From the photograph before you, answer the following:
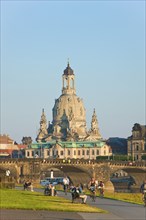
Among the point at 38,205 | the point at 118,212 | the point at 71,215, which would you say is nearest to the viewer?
the point at 71,215

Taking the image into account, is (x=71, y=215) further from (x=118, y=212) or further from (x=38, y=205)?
(x=38, y=205)

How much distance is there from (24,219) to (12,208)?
14.3ft

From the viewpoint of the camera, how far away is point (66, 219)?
3034 cm

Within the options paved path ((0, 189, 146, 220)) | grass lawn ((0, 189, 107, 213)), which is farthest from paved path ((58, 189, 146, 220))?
grass lawn ((0, 189, 107, 213))

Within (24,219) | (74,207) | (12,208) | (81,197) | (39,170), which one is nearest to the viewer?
(24,219)

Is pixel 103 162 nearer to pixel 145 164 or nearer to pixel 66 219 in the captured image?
pixel 145 164

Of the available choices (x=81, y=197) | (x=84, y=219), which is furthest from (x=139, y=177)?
(x=84, y=219)

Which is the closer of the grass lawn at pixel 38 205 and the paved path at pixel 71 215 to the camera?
the paved path at pixel 71 215

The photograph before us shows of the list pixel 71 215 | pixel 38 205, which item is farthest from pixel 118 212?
pixel 38 205

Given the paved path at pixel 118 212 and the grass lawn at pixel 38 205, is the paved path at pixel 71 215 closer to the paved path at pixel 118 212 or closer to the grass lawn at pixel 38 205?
the paved path at pixel 118 212

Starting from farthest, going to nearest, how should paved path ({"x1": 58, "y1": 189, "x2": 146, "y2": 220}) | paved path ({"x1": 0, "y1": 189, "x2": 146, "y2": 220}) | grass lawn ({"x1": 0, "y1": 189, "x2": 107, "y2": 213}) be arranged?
grass lawn ({"x1": 0, "y1": 189, "x2": 107, "y2": 213}), paved path ({"x1": 58, "y1": 189, "x2": 146, "y2": 220}), paved path ({"x1": 0, "y1": 189, "x2": 146, "y2": 220})

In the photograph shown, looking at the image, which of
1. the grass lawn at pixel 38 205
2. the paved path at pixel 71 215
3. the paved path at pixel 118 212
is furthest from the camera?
the grass lawn at pixel 38 205

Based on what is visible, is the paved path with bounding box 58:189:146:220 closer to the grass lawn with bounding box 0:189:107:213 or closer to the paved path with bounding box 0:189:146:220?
A: the paved path with bounding box 0:189:146:220

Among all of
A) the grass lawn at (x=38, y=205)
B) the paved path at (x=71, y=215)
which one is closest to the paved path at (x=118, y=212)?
the paved path at (x=71, y=215)
